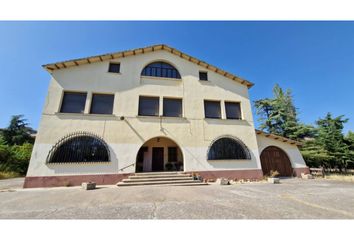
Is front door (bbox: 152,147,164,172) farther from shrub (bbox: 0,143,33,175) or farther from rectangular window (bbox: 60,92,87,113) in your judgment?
shrub (bbox: 0,143,33,175)

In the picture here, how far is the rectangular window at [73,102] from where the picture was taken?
31.1 feet

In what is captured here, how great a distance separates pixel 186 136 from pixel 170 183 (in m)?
3.46

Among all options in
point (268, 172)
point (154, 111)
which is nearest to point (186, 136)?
point (154, 111)

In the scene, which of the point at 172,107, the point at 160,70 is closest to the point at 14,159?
the point at 172,107

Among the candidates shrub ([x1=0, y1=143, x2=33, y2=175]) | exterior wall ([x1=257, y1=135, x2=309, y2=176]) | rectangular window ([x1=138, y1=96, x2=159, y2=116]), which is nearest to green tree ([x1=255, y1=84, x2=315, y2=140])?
exterior wall ([x1=257, y1=135, x2=309, y2=176])

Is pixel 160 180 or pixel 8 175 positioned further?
pixel 8 175

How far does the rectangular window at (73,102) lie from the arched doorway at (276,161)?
47.9 ft

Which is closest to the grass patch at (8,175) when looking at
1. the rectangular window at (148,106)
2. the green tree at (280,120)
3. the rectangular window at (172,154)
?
the rectangular window at (148,106)

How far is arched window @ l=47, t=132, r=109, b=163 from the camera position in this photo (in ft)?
27.5

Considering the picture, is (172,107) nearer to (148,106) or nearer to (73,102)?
→ (148,106)

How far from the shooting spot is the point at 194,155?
10078 millimetres

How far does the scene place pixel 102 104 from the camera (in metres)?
10.1

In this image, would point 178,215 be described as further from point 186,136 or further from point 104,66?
point 104,66

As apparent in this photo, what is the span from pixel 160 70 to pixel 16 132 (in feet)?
81.8
